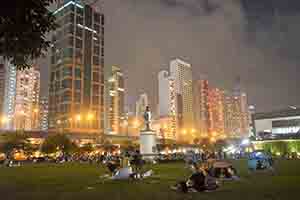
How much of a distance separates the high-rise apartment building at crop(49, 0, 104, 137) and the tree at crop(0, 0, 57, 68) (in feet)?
542

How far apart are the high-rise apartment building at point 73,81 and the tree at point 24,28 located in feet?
542

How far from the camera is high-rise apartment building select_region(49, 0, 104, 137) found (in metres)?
181

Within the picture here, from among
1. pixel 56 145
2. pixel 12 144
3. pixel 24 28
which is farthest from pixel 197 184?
pixel 12 144

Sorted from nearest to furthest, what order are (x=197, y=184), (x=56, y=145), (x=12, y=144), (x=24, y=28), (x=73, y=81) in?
(x=24, y=28)
(x=197, y=184)
(x=12, y=144)
(x=56, y=145)
(x=73, y=81)

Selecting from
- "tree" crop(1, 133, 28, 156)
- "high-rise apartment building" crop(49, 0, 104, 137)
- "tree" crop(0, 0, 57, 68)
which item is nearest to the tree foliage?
"tree" crop(1, 133, 28, 156)

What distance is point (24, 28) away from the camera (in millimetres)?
11242

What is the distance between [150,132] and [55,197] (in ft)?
117

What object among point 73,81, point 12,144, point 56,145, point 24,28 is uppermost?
point 73,81

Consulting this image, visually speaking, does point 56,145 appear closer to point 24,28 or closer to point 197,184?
point 197,184

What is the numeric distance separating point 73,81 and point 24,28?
6975 inches

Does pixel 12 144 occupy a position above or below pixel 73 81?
below

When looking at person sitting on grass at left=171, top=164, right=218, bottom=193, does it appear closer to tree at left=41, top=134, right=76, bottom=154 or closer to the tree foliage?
tree at left=41, top=134, right=76, bottom=154

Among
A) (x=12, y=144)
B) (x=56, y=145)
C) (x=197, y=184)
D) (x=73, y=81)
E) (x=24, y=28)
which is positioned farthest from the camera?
(x=73, y=81)

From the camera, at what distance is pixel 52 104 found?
19025cm
